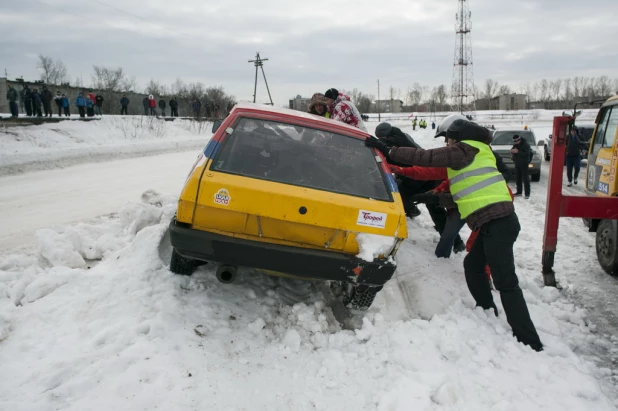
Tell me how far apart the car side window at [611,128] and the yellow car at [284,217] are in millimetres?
3934

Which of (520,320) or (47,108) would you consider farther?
(47,108)

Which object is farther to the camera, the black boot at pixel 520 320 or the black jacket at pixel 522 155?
the black jacket at pixel 522 155

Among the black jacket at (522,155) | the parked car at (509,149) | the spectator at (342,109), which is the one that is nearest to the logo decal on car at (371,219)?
the spectator at (342,109)

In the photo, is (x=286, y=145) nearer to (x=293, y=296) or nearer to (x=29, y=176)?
(x=293, y=296)

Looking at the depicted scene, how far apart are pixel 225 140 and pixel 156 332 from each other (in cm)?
157

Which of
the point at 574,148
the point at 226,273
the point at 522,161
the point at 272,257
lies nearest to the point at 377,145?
the point at 272,257

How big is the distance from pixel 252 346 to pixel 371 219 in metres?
1.31

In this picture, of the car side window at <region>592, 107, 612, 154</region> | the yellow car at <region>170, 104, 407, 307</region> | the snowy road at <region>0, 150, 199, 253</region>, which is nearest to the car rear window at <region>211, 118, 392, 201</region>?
the yellow car at <region>170, 104, 407, 307</region>

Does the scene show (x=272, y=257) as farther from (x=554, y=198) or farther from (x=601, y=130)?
(x=601, y=130)

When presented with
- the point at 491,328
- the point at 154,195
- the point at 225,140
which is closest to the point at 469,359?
the point at 491,328

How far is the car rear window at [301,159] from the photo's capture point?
346 cm

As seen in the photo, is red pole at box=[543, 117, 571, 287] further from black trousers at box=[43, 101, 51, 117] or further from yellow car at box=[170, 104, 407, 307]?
black trousers at box=[43, 101, 51, 117]

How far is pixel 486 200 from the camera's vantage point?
12.1 feet

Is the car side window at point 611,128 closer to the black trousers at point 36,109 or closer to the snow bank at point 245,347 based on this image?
the snow bank at point 245,347
